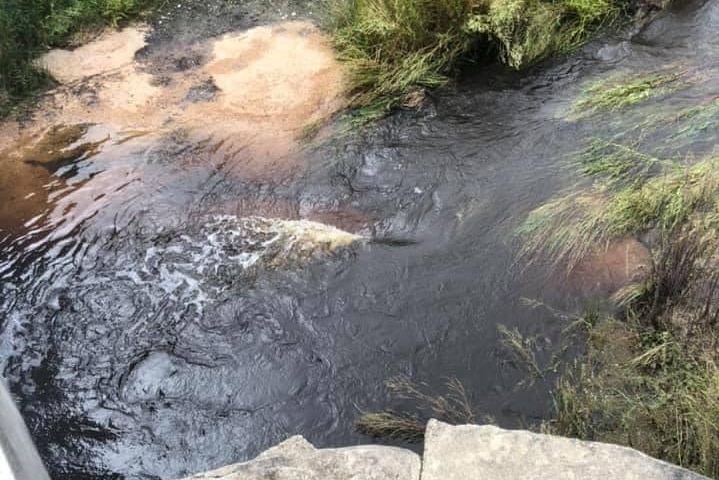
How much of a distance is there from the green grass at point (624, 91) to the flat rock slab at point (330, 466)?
3533 millimetres

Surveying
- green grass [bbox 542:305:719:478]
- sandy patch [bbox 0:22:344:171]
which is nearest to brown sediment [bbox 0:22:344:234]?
sandy patch [bbox 0:22:344:171]

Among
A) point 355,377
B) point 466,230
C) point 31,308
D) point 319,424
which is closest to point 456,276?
point 466,230

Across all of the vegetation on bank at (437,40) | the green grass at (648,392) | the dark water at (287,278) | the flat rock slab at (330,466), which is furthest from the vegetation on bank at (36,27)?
the green grass at (648,392)

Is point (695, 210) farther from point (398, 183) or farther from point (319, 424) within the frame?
point (319, 424)

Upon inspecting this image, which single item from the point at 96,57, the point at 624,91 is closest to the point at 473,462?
the point at 624,91

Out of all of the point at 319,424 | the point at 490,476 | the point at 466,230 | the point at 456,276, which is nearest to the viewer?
the point at 490,476

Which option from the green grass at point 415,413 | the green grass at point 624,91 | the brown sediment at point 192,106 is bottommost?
the green grass at point 415,413

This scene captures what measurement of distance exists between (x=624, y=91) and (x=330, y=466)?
3.88 m

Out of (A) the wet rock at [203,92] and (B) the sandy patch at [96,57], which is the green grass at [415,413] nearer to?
(A) the wet rock at [203,92]

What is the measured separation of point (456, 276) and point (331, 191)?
4.08 ft

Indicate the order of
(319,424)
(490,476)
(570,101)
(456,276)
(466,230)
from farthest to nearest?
(570,101)
(466,230)
(456,276)
(319,424)
(490,476)

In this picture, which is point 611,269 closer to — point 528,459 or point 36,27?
point 528,459

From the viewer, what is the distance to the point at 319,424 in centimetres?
352

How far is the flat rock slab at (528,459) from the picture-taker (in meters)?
2.24
